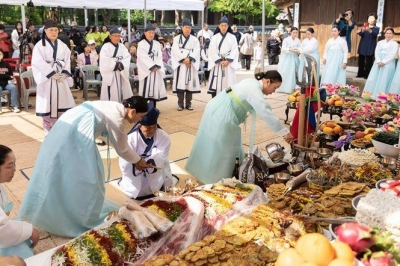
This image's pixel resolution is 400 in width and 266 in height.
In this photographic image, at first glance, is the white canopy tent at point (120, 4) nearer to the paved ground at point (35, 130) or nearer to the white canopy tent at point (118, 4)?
the white canopy tent at point (118, 4)

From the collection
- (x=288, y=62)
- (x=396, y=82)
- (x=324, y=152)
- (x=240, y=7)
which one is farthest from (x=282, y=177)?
(x=240, y=7)

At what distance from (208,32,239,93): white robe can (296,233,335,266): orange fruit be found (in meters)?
7.50

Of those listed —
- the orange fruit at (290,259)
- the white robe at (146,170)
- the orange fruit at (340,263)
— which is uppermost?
the orange fruit at (340,263)

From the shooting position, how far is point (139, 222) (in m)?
2.64

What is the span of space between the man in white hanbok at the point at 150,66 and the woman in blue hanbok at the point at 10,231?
570 cm

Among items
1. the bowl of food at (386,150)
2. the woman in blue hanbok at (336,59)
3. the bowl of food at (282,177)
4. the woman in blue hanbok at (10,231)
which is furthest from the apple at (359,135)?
the woman in blue hanbok at (336,59)

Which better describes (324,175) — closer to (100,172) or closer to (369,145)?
(369,145)

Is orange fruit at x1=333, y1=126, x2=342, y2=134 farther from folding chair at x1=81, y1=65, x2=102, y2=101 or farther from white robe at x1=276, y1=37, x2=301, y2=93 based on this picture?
white robe at x1=276, y1=37, x2=301, y2=93

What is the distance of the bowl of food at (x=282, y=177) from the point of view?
12.6ft

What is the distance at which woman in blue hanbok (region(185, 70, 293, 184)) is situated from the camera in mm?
4480

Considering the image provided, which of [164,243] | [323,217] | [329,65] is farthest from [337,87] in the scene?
[164,243]

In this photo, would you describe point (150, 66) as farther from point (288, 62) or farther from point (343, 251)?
point (343, 251)

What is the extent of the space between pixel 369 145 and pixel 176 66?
17.5 ft

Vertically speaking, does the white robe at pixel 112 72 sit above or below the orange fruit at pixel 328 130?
above
